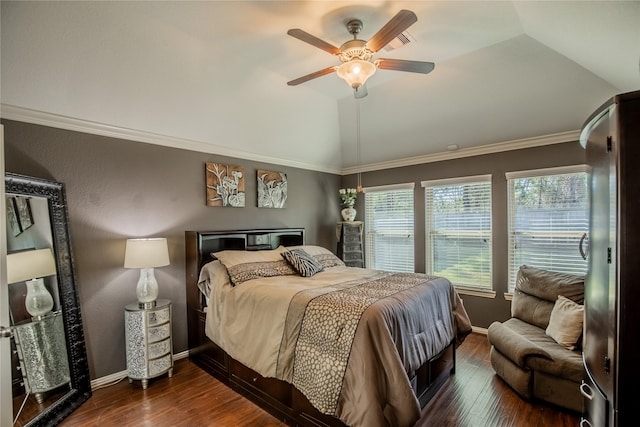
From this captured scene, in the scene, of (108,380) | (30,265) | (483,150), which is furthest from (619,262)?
(108,380)

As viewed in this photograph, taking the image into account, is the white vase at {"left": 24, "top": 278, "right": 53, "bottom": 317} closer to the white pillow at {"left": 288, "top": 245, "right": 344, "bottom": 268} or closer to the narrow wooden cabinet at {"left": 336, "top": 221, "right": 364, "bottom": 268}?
the white pillow at {"left": 288, "top": 245, "right": 344, "bottom": 268}

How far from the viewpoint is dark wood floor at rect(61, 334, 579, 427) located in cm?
230

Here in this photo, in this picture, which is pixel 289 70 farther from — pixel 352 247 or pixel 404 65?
pixel 352 247

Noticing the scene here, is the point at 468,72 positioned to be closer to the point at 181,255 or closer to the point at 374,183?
the point at 374,183

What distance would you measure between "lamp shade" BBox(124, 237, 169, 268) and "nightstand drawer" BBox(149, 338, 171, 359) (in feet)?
2.54

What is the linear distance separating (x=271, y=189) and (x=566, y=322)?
143 inches

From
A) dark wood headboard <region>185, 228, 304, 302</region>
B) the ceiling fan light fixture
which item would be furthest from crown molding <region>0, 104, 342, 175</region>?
the ceiling fan light fixture

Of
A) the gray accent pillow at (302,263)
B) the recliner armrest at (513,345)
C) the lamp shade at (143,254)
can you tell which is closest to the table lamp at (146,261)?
the lamp shade at (143,254)

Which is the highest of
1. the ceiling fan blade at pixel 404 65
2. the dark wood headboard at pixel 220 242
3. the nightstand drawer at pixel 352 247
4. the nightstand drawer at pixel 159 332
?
the ceiling fan blade at pixel 404 65

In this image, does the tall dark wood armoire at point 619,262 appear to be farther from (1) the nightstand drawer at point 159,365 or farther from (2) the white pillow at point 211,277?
(1) the nightstand drawer at point 159,365

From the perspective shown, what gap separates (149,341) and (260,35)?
2962 mm

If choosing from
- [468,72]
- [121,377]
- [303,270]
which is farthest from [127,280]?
[468,72]

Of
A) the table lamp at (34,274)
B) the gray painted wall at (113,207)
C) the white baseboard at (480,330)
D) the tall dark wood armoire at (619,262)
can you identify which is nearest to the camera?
the tall dark wood armoire at (619,262)

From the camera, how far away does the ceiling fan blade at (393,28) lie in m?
1.65
